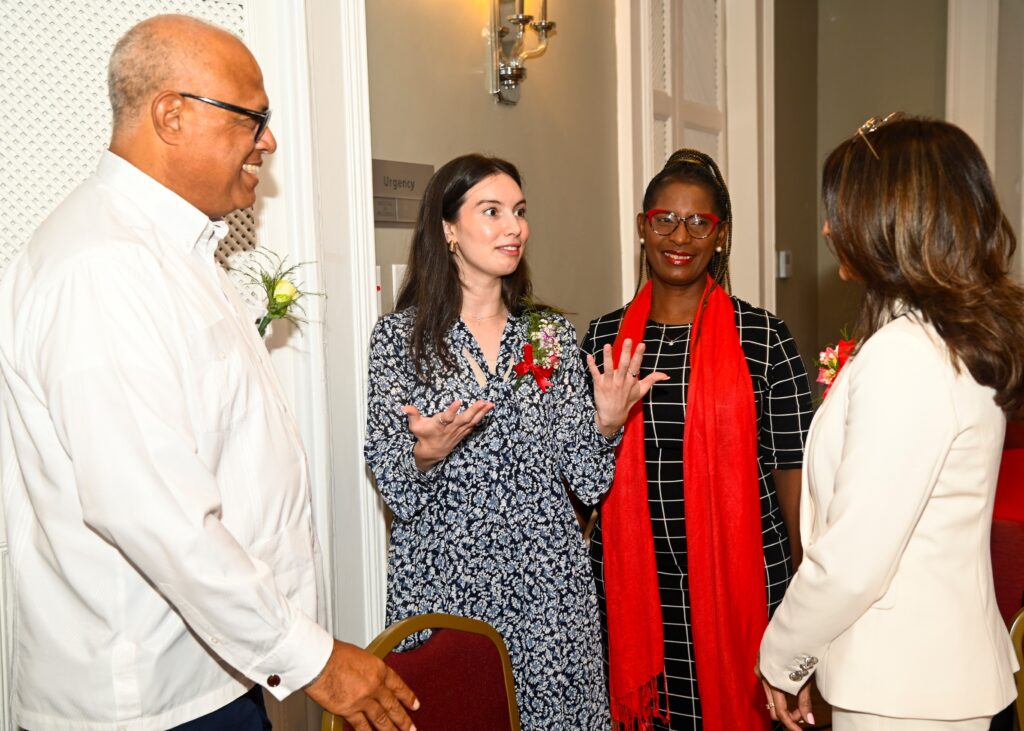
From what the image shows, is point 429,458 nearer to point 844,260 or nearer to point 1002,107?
point 844,260

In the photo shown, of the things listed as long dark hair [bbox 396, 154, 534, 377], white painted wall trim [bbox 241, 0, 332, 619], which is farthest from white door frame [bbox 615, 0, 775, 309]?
white painted wall trim [bbox 241, 0, 332, 619]

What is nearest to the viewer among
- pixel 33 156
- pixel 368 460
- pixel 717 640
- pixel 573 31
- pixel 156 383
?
pixel 156 383

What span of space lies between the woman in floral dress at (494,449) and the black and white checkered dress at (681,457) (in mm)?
251

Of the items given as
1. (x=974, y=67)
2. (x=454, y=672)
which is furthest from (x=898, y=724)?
(x=974, y=67)

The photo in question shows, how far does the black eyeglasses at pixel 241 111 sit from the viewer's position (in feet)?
4.36

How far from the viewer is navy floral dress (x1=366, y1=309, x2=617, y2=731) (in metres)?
1.90

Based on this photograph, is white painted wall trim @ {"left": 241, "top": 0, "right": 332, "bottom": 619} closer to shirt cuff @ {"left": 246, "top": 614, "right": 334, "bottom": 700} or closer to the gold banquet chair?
the gold banquet chair

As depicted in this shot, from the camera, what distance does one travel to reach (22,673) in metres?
1.30

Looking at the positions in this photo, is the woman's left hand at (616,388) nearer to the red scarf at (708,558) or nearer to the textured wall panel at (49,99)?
the red scarf at (708,558)

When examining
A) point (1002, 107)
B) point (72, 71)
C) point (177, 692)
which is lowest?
point (177, 692)

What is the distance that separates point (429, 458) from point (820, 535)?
759 millimetres

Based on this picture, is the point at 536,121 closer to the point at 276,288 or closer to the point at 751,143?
the point at 276,288

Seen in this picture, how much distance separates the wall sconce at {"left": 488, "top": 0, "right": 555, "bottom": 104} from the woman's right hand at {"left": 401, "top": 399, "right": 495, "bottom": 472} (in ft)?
3.93

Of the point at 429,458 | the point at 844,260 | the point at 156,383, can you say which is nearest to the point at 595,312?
the point at 429,458
